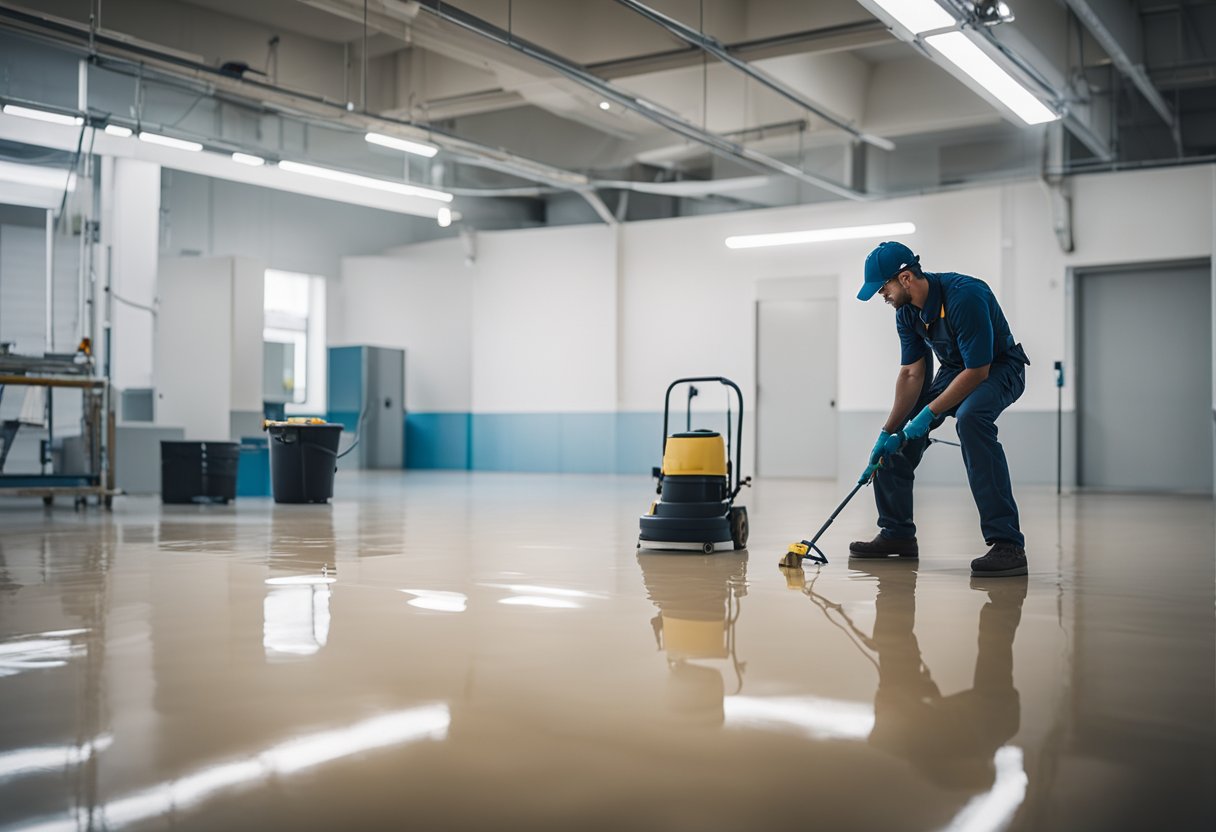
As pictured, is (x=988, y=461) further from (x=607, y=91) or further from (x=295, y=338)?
(x=295, y=338)

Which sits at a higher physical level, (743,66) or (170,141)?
(743,66)

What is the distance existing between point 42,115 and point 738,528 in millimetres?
7588

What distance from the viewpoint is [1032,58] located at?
8867 millimetres

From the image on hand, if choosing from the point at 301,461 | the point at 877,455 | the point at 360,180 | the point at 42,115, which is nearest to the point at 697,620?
the point at 877,455

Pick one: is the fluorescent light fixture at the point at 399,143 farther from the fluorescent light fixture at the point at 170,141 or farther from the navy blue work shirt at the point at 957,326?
the navy blue work shirt at the point at 957,326

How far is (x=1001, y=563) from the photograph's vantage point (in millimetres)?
4223

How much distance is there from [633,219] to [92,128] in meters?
7.61

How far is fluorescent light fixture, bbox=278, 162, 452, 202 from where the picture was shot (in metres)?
10.6

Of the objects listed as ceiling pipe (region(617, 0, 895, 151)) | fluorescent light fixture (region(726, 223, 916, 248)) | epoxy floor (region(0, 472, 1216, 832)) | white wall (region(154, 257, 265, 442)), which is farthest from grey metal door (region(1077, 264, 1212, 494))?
white wall (region(154, 257, 265, 442))

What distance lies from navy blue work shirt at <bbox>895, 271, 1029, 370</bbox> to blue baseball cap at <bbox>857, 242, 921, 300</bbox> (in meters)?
0.11

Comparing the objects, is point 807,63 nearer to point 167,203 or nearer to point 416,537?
point 416,537

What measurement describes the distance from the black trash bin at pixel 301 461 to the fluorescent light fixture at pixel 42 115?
3.47 m

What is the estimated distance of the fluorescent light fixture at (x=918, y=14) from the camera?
627 cm

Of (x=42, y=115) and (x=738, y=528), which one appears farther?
(x=42, y=115)
